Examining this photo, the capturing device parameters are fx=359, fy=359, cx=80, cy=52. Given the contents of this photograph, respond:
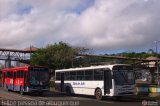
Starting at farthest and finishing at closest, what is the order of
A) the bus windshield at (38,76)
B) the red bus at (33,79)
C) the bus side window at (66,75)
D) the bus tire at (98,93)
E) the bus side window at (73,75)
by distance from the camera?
the bus side window at (66,75) < the bus windshield at (38,76) < the red bus at (33,79) < the bus side window at (73,75) < the bus tire at (98,93)

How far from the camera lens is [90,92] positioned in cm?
3092

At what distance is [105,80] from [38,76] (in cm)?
899

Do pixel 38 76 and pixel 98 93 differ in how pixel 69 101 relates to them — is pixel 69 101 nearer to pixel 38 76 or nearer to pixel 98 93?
pixel 98 93

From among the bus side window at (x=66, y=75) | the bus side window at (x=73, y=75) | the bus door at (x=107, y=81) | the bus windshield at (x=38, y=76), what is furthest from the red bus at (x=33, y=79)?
the bus door at (x=107, y=81)

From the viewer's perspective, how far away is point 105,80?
28.5m

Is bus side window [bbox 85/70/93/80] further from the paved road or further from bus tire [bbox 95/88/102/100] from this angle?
the paved road

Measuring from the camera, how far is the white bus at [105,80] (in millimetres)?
27422

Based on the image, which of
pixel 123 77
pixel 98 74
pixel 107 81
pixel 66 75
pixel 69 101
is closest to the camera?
pixel 69 101

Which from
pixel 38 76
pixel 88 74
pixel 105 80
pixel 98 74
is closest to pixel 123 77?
pixel 105 80

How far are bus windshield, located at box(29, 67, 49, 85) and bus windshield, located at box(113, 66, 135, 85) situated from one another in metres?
9.85

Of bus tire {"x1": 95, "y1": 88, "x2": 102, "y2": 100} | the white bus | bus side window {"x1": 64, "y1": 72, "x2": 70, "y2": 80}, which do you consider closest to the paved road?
bus tire {"x1": 95, "y1": 88, "x2": 102, "y2": 100}

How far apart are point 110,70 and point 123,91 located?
1938 millimetres

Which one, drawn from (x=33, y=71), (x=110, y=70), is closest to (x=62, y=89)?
(x=33, y=71)

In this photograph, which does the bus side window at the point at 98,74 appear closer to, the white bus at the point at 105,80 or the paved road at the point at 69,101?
the white bus at the point at 105,80
